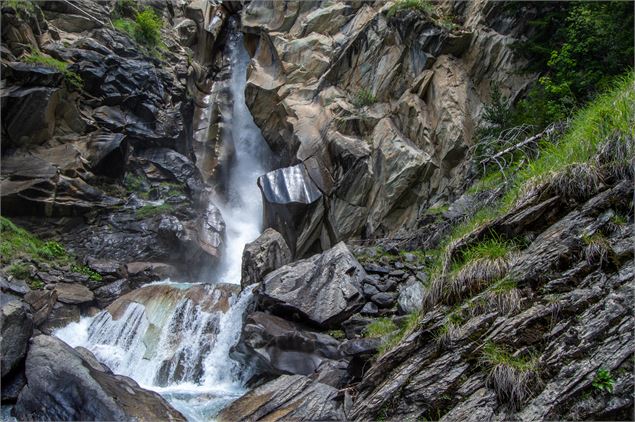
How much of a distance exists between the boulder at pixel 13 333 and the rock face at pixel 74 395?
642 millimetres

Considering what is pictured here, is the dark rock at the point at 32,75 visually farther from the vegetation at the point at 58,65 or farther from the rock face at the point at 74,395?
the rock face at the point at 74,395

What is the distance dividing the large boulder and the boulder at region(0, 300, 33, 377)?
570 centimetres

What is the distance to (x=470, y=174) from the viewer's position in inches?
626

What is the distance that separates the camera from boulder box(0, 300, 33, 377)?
33.2 feet

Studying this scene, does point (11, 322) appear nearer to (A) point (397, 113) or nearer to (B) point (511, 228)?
(B) point (511, 228)

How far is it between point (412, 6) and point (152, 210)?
1564 cm

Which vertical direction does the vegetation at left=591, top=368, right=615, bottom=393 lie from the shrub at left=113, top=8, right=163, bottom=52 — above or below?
below

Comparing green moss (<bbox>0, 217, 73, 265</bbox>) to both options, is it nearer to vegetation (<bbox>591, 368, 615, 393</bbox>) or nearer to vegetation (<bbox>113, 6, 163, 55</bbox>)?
vegetation (<bbox>113, 6, 163, 55</bbox>)

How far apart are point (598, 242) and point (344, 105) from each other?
17.6 meters

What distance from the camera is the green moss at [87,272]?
1762 centimetres

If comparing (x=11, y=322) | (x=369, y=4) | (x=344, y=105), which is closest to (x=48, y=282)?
(x=11, y=322)

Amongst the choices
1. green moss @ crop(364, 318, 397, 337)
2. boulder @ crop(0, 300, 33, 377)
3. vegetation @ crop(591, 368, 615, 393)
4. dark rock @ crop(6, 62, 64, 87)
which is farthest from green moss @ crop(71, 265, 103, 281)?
vegetation @ crop(591, 368, 615, 393)

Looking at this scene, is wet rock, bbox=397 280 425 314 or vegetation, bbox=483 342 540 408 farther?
wet rock, bbox=397 280 425 314

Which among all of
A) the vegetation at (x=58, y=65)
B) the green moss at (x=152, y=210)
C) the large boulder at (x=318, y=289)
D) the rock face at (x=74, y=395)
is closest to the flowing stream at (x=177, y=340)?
the rock face at (x=74, y=395)
